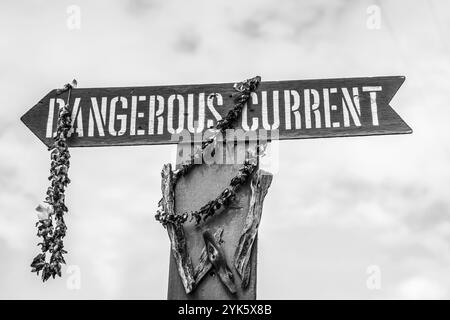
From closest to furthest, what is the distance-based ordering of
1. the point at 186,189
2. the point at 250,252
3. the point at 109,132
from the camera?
the point at 250,252 < the point at 186,189 < the point at 109,132

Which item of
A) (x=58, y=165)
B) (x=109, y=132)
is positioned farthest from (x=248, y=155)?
(x=58, y=165)

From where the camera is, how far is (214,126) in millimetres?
4695

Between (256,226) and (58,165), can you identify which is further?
(58,165)

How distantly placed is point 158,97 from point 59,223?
3.76 feet

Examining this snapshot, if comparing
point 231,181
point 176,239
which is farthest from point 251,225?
point 176,239

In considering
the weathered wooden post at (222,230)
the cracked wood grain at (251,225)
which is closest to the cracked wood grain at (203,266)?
the weathered wooden post at (222,230)

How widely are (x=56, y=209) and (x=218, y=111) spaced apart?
132 centimetres

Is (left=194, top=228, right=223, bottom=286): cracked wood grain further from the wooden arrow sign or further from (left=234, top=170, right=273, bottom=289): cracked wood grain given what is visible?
the wooden arrow sign

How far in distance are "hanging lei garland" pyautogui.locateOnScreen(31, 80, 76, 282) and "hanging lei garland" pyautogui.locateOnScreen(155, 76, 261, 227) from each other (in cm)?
70

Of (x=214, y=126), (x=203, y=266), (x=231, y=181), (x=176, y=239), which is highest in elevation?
(x=214, y=126)

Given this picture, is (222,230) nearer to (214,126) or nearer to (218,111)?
(214,126)

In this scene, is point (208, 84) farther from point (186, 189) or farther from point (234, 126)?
point (186, 189)

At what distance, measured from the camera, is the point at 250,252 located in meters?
4.23

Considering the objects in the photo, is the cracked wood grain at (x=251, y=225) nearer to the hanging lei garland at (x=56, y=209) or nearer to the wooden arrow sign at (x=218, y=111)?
the wooden arrow sign at (x=218, y=111)
